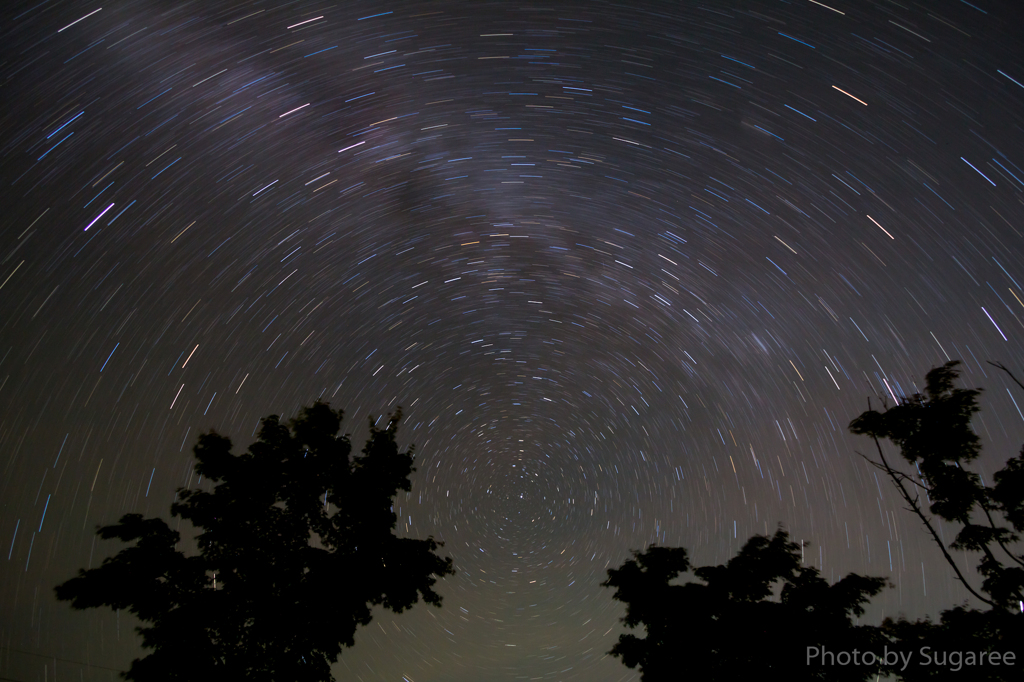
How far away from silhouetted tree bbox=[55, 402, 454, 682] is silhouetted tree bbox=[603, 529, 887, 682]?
7.01 metres

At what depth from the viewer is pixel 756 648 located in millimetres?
12000

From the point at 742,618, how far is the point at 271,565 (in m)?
12.5

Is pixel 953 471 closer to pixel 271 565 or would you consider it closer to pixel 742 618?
pixel 742 618

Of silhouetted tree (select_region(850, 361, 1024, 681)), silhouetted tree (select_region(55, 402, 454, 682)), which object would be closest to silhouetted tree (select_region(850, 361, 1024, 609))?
silhouetted tree (select_region(850, 361, 1024, 681))

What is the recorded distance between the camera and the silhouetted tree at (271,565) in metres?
9.30

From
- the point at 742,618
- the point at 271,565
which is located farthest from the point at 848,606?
the point at 271,565

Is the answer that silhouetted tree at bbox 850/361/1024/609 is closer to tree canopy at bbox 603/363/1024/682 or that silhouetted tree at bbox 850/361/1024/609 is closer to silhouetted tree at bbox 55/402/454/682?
tree canopy at bbox 603/363/1024/682

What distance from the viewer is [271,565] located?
10.4 metres

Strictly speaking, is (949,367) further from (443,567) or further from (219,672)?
(219,672)

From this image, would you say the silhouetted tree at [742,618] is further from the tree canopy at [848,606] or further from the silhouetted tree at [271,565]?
the silhouetted tree at [271,565]

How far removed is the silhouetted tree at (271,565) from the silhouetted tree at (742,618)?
701 centimetres

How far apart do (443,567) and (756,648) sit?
8.66 m

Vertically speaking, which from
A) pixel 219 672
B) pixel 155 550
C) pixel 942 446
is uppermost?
pixel 942 446

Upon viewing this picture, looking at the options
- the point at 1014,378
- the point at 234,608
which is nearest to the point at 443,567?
the point at 234,608
